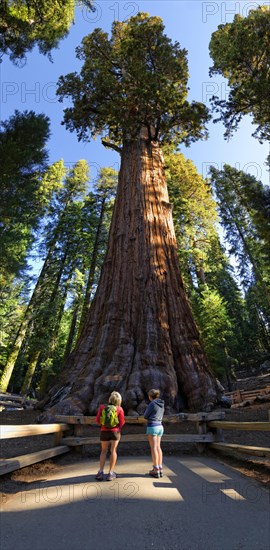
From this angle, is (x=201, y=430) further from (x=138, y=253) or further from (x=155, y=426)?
(x=138, y=253)

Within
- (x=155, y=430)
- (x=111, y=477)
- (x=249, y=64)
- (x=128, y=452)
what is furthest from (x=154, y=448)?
(x=249, y=64)

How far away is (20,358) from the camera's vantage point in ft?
91.4

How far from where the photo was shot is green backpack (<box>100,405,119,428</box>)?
4.35m

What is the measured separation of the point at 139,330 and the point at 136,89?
32.3 ft

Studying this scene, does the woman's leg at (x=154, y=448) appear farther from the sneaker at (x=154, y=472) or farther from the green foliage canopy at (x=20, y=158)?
the green foliage canopy at (x=20, y=158)

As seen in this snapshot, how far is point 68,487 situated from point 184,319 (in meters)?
5.43

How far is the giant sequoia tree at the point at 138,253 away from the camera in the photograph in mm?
7191

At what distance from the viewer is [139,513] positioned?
294 centimetres

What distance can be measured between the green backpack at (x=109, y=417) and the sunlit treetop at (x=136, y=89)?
11.4m

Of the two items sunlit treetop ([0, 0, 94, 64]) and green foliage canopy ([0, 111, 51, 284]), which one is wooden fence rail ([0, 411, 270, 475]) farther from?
sunlit treetop ([0, 0, 94, 64])

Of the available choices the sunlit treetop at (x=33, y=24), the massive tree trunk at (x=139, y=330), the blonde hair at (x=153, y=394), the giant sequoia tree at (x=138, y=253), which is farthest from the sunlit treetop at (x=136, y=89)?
the blonde hair at (x=153, y=394)

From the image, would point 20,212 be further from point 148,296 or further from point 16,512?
point 16,512

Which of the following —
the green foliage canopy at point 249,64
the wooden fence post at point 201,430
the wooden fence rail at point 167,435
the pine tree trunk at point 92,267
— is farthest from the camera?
the pine tree trunk at point 92,267

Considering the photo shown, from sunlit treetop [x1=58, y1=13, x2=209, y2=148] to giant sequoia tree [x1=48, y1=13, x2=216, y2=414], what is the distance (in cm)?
4
